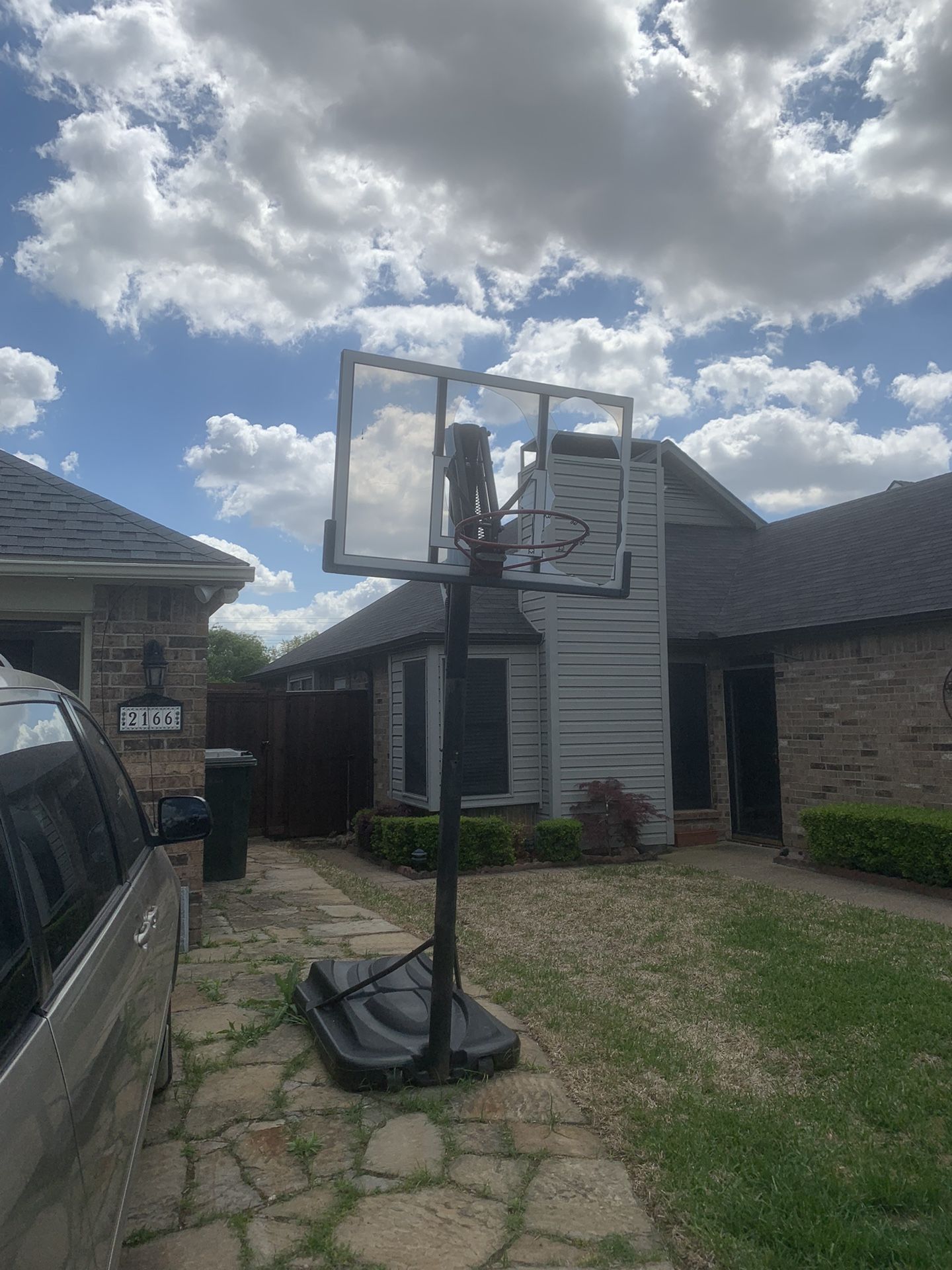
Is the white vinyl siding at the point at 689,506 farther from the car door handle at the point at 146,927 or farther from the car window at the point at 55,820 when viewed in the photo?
the car window at the point at 55,820

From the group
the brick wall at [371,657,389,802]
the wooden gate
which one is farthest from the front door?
the wooden gate

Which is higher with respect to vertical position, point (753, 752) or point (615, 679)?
point (615, 679)

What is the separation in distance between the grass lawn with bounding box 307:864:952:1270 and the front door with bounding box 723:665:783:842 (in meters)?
4.09

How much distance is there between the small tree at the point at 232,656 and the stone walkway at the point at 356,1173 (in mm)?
40325

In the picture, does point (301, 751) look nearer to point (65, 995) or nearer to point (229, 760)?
point (229, 760)

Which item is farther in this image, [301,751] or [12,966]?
[301,751]

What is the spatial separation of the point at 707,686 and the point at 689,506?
4.09 m

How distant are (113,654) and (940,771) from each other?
7.96 metres

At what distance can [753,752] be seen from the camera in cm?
1186

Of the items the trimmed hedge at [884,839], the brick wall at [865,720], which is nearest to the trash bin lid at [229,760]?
the trimmed hedge at [884,839]

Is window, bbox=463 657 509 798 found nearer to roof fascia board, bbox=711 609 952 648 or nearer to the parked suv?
roof fascia board, bbox=711 609 952 648

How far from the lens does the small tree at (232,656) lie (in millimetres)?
44531

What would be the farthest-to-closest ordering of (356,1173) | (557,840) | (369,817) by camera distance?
(369,817), (557,840), (356,1173)

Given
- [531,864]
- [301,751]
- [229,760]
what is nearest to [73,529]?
[229,760]
